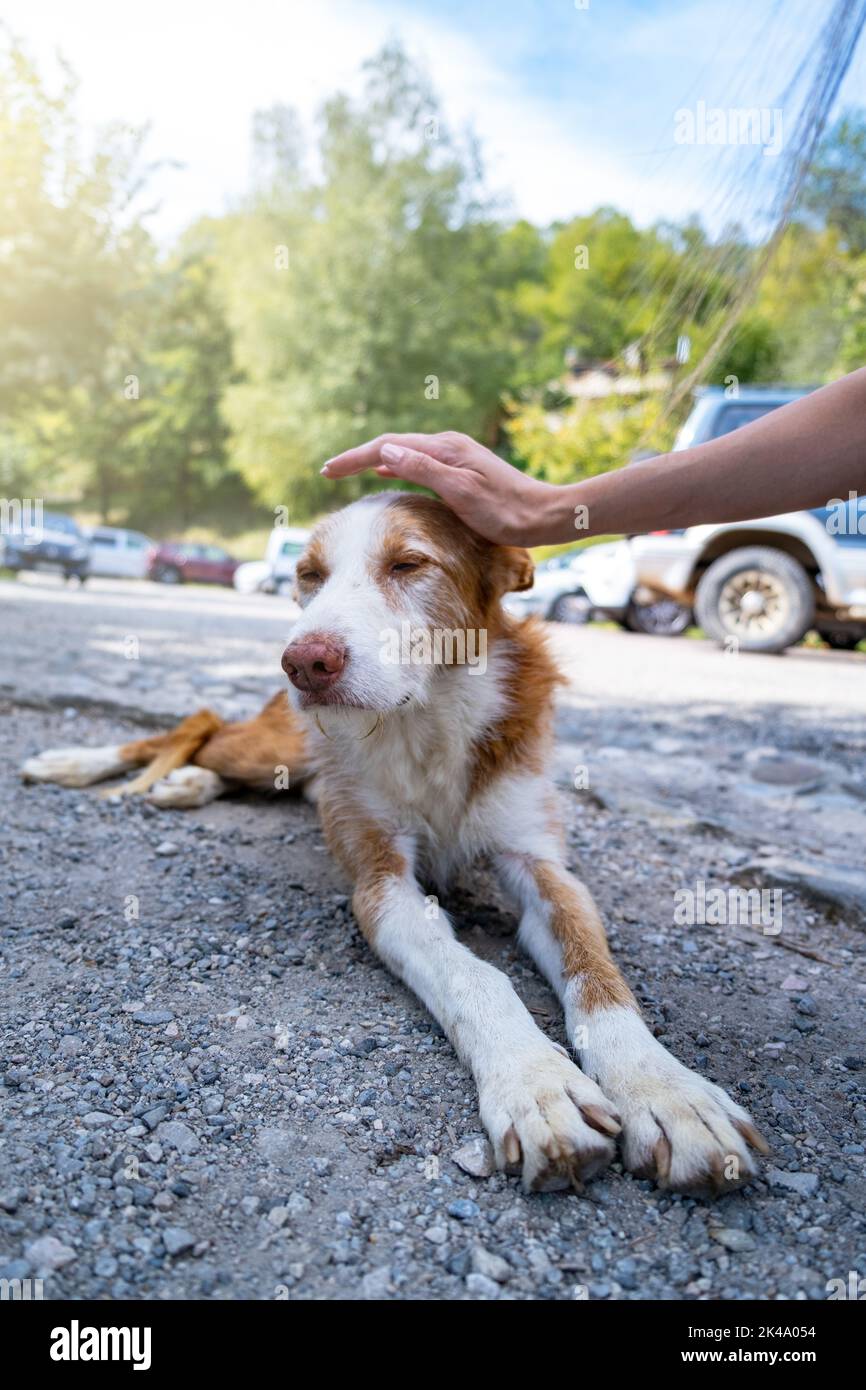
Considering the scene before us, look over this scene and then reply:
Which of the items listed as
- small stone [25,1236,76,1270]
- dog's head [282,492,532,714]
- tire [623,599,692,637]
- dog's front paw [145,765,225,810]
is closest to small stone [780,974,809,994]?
dog's head [282,492,532,714]

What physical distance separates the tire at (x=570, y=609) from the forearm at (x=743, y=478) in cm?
1249

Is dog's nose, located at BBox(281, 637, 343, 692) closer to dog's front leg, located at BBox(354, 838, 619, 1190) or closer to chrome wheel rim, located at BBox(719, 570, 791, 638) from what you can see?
dog's front leg, located at BBox(354, 838, 619, 1190)

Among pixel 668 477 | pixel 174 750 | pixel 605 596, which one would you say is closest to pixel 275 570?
pixel 605 596

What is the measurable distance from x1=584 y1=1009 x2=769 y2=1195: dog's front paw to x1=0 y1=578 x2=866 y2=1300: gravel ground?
0.05m

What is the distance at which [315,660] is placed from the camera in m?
2.48

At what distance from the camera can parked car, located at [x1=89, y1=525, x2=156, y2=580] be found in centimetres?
2945

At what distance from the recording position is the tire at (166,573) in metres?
29.7

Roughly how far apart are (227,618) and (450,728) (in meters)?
10.9

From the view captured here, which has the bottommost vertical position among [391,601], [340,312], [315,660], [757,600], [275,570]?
[315,660]

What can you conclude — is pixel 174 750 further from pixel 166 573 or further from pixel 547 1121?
pixel 166 573

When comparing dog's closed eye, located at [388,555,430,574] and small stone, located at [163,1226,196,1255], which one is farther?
dog's closed eye, located at [388,555,430,574]

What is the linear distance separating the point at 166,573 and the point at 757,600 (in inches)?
886

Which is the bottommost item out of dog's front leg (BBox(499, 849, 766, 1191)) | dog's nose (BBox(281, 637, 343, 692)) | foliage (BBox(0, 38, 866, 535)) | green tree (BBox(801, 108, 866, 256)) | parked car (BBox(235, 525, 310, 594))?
dog's front leg (BBox(499, 849, 766, 1191))

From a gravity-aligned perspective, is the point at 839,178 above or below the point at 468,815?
above
